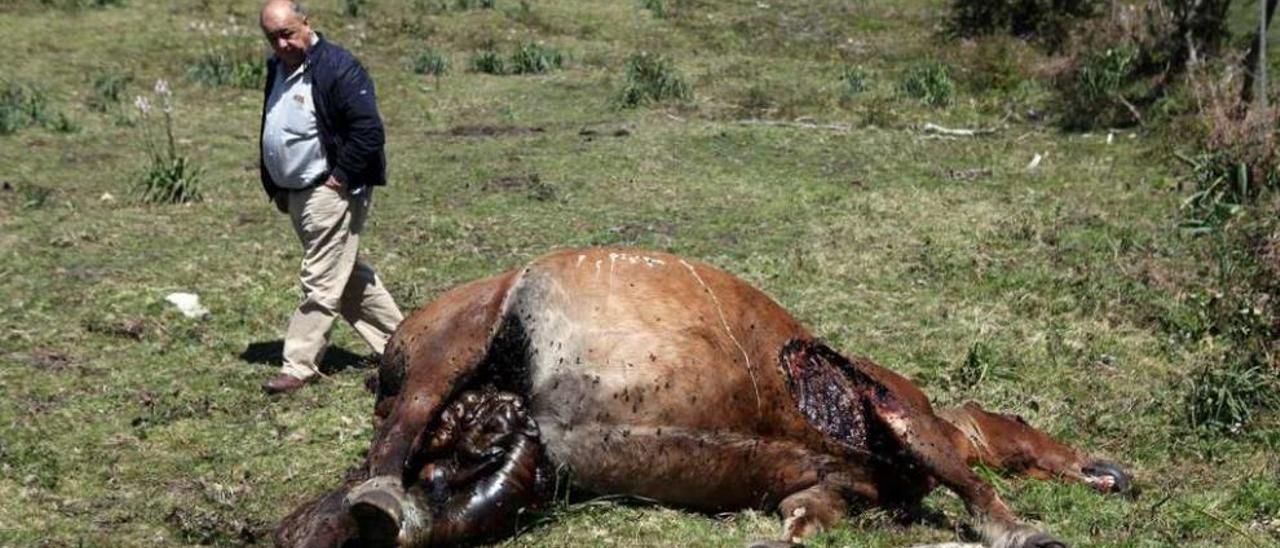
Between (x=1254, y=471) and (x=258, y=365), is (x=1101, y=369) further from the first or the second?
(x=258, y=365)

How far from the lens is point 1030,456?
5.43 meters

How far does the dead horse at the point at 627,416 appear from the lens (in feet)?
15.1

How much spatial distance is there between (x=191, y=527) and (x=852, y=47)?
48.2 feet

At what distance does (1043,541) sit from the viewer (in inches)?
178

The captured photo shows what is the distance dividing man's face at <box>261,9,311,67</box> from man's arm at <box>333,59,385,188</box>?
220 millimetres

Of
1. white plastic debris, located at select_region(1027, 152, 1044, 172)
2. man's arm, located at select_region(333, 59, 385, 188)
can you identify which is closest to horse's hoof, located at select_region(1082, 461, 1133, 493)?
man's arm, located at select_region(333, 59, 385, 188)

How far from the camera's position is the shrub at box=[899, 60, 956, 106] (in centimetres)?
1491

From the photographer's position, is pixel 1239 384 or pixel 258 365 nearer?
pixel 1239 384

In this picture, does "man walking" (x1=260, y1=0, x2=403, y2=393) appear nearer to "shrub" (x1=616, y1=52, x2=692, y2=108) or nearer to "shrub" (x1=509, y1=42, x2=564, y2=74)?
"shrub" (x1=616, y1=52, x2=692, y2=108)

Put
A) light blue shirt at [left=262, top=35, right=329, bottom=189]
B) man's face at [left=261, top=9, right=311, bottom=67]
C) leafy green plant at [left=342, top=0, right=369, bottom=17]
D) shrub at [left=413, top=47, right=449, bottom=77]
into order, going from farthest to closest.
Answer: leafy green plant at [left=342, top=0, right=369, bottom=17] → shrub at [left=413, top=47, right=449, bottom=77] → light blue shirt at [left=262, top=35, right=329, bottom=189] → man's face at [left=261, top=9, right=311, bottom=67]

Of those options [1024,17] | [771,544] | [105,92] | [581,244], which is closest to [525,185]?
[581,244]

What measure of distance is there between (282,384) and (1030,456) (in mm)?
3265

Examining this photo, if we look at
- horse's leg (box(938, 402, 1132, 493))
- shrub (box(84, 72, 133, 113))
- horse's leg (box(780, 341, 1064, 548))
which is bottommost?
shrub (box(84, 72, 133, 113))

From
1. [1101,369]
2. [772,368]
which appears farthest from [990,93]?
[772,368]
